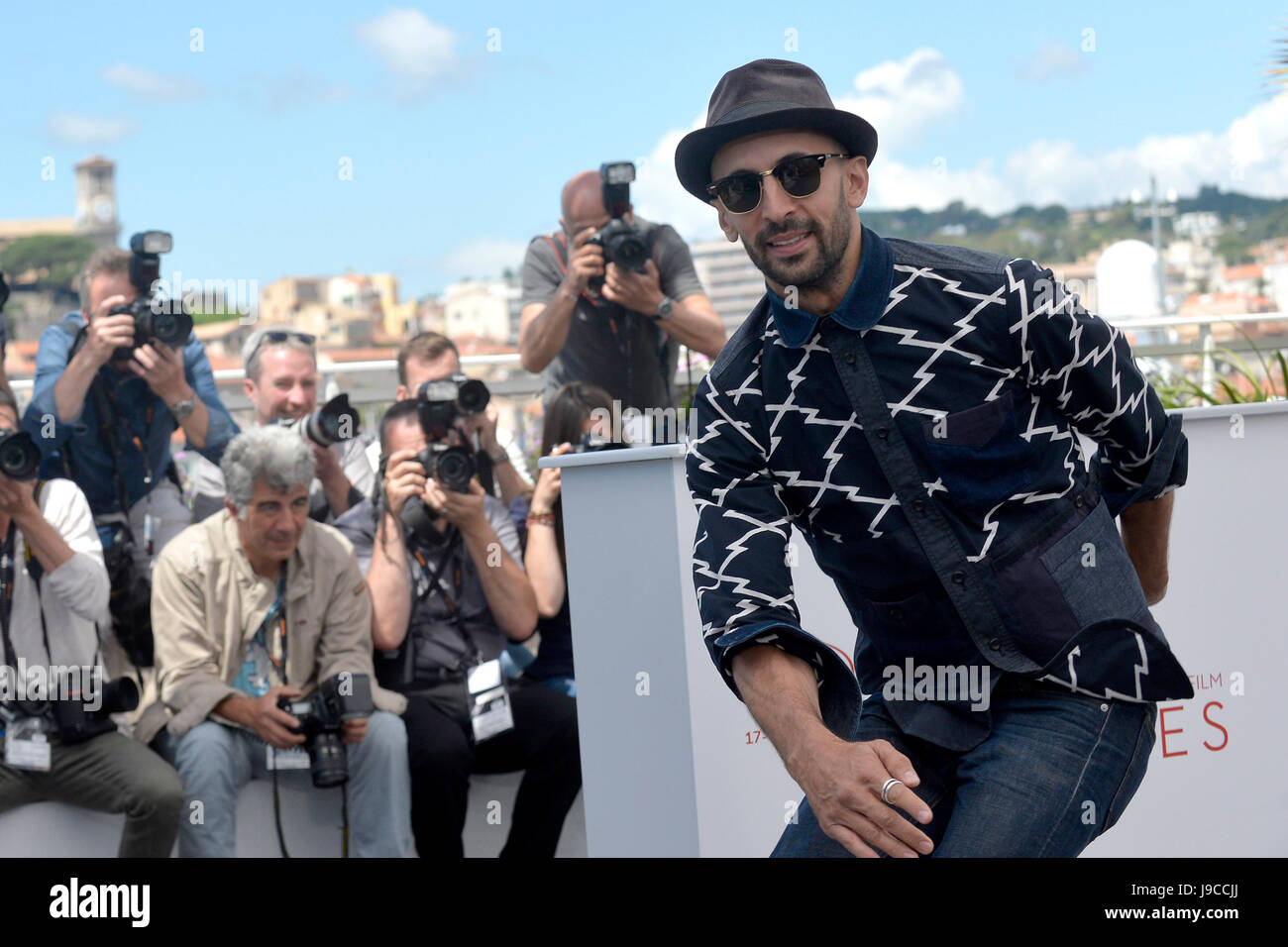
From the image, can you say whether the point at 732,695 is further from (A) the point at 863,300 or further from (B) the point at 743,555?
(A) the point at 863,300

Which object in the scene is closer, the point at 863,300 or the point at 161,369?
the point at 863,300

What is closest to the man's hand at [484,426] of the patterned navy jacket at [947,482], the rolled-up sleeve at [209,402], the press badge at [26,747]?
the rolled-up sleeve at [209,402]

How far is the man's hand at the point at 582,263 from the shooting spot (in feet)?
16.5

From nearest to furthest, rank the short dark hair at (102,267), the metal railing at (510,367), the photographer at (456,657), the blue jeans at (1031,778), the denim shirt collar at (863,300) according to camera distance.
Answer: the blue jeans at (1031,778)
the denim shirt collar at (863,300)
the photographer at (456,657)
the short dark hair at (102,267)
the metal railing at (510,367)

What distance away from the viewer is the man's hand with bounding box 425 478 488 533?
4.69 m

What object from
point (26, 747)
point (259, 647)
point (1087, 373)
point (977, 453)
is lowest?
point (26, 747)

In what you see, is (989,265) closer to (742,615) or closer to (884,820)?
(742,615)

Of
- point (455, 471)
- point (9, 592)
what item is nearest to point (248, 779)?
point (9, 592)

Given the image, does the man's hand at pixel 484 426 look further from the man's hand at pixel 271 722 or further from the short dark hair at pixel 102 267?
the short dark hair at pixel 102 267

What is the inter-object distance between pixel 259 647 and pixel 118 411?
0.97 metres

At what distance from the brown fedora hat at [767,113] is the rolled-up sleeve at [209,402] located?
10.2 ft

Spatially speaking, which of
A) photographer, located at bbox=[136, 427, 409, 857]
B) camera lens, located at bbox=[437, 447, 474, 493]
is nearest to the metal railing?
camera lens, located at bbox=[437, 447, 474, 493]

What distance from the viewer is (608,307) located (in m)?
5.14

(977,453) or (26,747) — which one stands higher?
(977,453)
